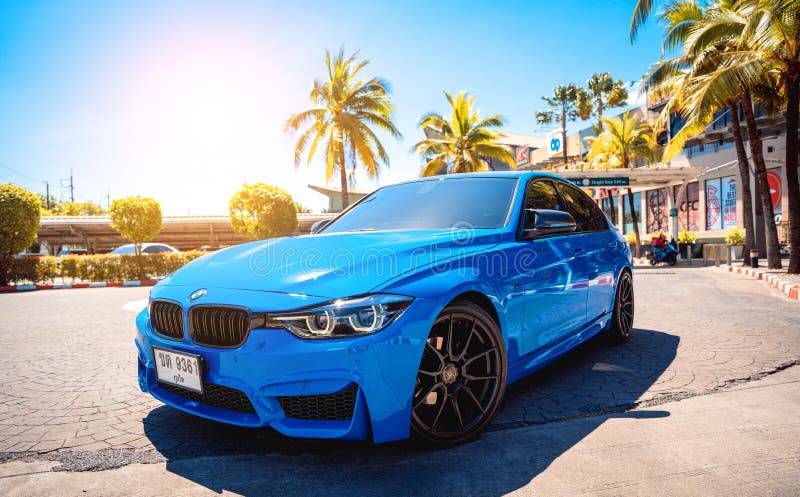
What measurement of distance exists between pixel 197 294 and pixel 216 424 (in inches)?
37.4

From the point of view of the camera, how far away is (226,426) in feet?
9.37

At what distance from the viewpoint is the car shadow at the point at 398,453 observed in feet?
7.06

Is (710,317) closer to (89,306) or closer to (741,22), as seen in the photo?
(741,22)

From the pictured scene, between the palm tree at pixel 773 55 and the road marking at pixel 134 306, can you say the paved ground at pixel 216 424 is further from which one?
the palm tree at pixel 773 55

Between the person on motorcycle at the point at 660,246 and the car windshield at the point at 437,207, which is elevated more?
the car windshield at the point at 437,207

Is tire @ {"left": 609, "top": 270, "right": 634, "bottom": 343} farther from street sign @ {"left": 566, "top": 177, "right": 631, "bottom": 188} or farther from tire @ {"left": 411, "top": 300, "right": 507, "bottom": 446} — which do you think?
street sign @ {"left": 566, "top": 177, "right": 631, "bottom": 188}

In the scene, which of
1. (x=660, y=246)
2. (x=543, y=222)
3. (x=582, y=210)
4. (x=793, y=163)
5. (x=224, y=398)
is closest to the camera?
(x=224, y=398)

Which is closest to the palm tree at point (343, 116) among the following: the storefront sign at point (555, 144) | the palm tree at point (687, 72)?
the palm tree at point (687, 72)

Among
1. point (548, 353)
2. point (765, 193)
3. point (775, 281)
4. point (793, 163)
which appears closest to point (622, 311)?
point (548, 353)

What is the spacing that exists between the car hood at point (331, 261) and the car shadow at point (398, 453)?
0.86 m

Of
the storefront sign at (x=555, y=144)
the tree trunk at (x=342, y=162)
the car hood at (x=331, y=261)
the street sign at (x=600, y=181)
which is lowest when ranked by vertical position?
the car hood at (x=331, y=261)

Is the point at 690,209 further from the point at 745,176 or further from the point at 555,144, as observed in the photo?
the point at 555,144

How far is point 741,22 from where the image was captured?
1160 centimetres

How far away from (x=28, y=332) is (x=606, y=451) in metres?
7.35
